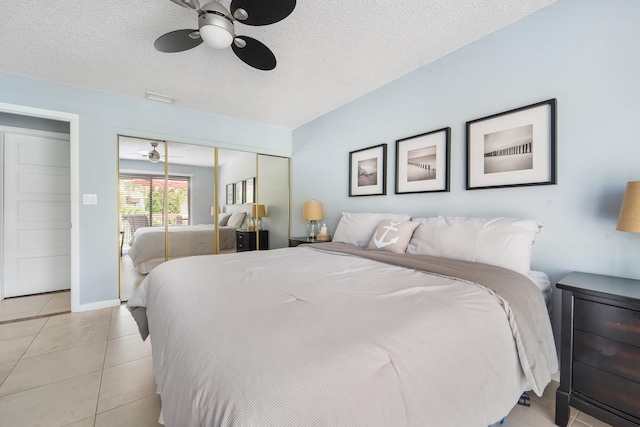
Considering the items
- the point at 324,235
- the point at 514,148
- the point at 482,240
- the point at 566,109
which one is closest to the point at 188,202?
the point at 324,235

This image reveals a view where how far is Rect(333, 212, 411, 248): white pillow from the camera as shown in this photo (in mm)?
2725

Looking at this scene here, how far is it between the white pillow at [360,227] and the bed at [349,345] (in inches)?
41.1

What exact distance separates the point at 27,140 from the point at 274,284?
4.15 m

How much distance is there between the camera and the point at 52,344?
2.25 meters

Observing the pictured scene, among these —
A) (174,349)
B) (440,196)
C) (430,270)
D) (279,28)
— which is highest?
(279,28)

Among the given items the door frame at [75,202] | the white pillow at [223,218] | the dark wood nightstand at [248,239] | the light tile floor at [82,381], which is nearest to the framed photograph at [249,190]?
the white pillow at [223,218]

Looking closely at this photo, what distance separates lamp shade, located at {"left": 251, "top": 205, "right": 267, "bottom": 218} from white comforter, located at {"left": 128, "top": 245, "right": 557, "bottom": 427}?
9.20 feet

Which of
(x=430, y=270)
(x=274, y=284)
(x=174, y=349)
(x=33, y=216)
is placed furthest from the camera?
(x=33, y=216)

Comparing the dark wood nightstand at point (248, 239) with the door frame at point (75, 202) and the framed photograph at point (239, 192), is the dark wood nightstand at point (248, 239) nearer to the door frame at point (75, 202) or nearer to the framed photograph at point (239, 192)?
the framed photograph at point (239, 192)

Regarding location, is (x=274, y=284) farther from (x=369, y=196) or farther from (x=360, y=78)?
A: (x=360, y=78)

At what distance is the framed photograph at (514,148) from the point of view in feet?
6.12

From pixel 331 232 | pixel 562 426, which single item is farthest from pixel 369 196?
pixel 562 426

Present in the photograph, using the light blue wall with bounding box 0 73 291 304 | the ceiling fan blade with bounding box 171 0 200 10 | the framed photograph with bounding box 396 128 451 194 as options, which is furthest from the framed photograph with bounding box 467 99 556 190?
the light blue wall with bounding box 0 73 291 304

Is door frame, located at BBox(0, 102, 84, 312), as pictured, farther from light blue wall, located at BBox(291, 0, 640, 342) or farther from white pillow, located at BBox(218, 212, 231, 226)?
light blue wall, located at BBox(291, 0, 640, 342)
